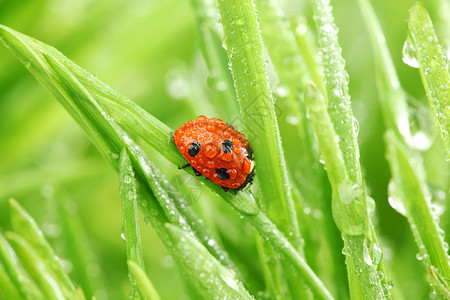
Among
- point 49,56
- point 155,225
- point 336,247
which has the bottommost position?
point 336,247

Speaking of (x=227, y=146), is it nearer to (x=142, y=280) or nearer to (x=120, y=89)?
(x=142, y=280)

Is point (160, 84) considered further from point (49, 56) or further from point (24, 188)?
point (49, 56)

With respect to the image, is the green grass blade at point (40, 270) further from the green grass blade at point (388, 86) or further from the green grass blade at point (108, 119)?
the green grass blade at point (388, 86)

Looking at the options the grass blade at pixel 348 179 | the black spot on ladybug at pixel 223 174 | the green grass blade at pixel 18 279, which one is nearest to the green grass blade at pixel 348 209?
the grass blade at pixel 348 179

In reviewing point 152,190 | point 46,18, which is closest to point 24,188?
point 46,18

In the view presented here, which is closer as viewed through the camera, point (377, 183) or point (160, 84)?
point (377, 183)

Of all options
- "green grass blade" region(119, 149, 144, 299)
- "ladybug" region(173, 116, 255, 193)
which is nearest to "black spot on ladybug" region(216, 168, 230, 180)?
"ladybug" region(173, 116, 255, 193)
